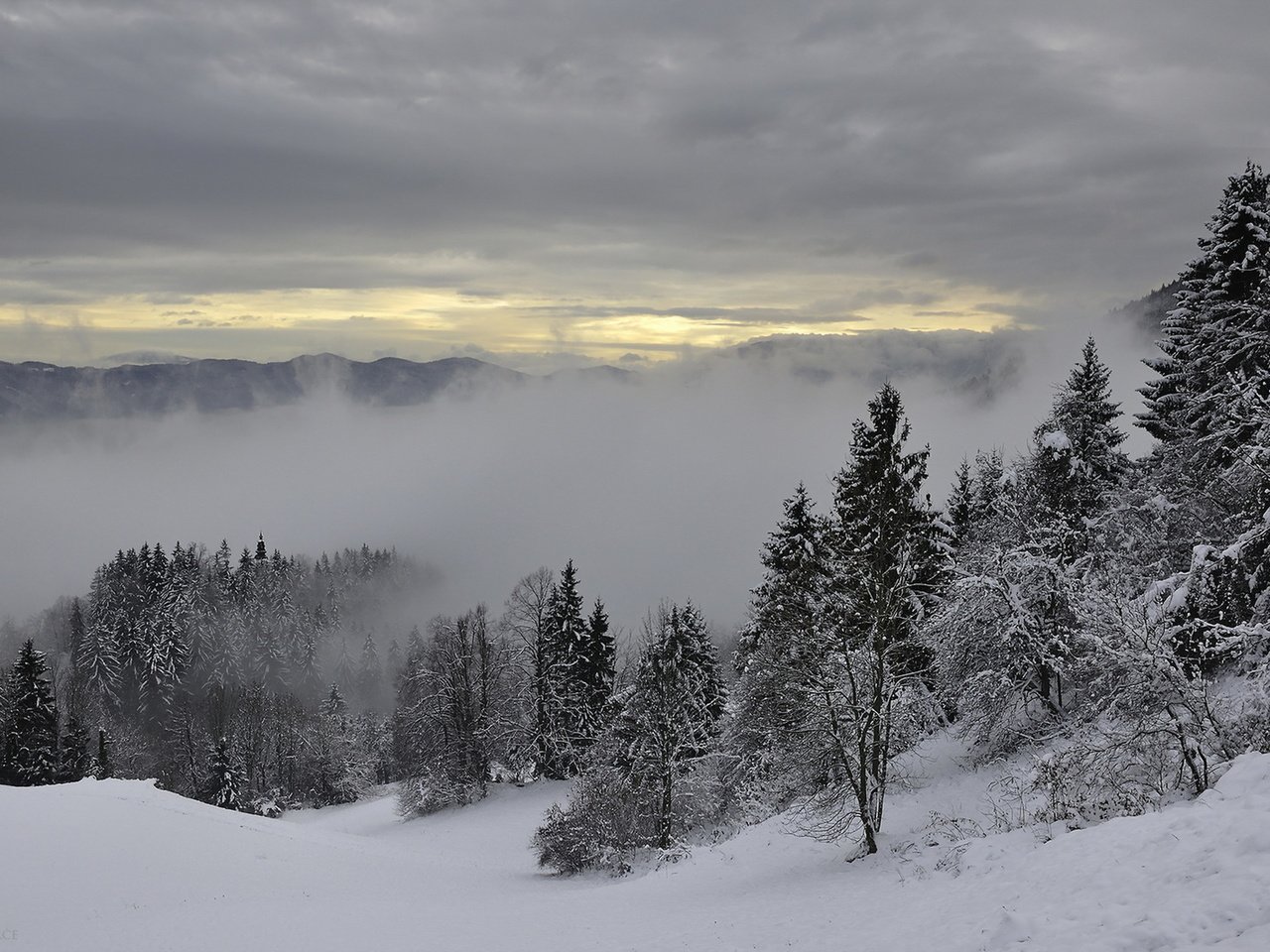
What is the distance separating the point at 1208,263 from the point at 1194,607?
13.3 meters

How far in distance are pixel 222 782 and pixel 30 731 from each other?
1305cm

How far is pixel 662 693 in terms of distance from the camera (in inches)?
1228

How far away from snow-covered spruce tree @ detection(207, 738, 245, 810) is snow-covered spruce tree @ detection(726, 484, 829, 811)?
4037 centimetres

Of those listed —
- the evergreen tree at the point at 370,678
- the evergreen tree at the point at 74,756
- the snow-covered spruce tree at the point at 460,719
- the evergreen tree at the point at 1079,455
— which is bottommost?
the evergreen tree at the point at 370,678

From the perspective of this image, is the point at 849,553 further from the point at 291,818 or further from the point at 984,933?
the point at 291,818

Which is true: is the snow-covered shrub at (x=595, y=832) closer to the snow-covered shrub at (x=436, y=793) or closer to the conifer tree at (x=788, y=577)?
the conifer tree at (x=788, y=577)

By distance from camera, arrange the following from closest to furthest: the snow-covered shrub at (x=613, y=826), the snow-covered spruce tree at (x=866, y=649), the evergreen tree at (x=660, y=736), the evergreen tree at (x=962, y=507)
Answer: the snow-covered spruce tree at (x=866, y=649)
the snow-covered shrub at (x=613, y=826)
the evergreen tree at (x=660, y=736)
the evergreen tree at (x=962, y=507)

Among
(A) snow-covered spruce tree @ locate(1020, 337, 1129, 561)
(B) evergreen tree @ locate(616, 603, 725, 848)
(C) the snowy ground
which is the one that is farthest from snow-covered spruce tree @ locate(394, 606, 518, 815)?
(A) snow-covered spruce tree @ locate(1020, 337, 1129, 561)

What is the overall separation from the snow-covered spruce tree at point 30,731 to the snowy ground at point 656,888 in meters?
23.6

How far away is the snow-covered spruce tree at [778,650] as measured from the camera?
847 inches

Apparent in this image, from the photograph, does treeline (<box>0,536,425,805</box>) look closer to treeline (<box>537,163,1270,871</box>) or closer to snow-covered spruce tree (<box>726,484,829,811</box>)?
treeline (<box>537,163,1270,871</box>)

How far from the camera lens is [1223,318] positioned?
74.6 ft

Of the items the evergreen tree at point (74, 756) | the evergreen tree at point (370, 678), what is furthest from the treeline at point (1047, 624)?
the evergreen tree at point (370, 678)

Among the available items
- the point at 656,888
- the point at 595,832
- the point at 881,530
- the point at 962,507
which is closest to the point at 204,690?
the point at 595,832
